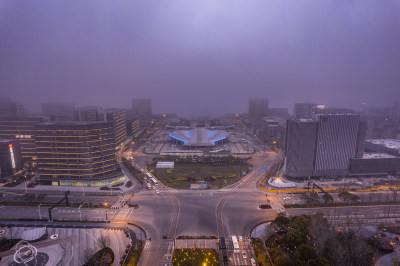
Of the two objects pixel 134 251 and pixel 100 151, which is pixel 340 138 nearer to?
pixel 134 251

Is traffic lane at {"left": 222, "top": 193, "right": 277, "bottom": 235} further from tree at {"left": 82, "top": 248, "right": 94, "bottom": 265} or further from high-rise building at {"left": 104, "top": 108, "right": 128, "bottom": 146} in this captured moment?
high-rise building at {"left": 104, "top": 108, "right": 128, "bottom": 146}

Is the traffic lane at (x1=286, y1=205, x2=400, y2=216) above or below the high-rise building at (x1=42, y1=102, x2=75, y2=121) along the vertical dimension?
below

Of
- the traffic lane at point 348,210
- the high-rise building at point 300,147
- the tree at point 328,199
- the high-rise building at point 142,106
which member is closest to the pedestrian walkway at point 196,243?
the traffic lane at point 348,210

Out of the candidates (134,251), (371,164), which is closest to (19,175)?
(134,251)

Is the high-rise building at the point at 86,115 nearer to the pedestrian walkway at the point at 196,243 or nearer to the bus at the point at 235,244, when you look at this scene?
the pedestrian walkway at the point at 196,243

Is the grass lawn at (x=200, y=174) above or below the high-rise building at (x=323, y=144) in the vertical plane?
below

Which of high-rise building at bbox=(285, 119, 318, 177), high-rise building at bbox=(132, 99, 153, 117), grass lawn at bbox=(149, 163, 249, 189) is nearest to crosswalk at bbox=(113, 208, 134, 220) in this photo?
grass lawn at bbox=(149, 163, 249, 189)
